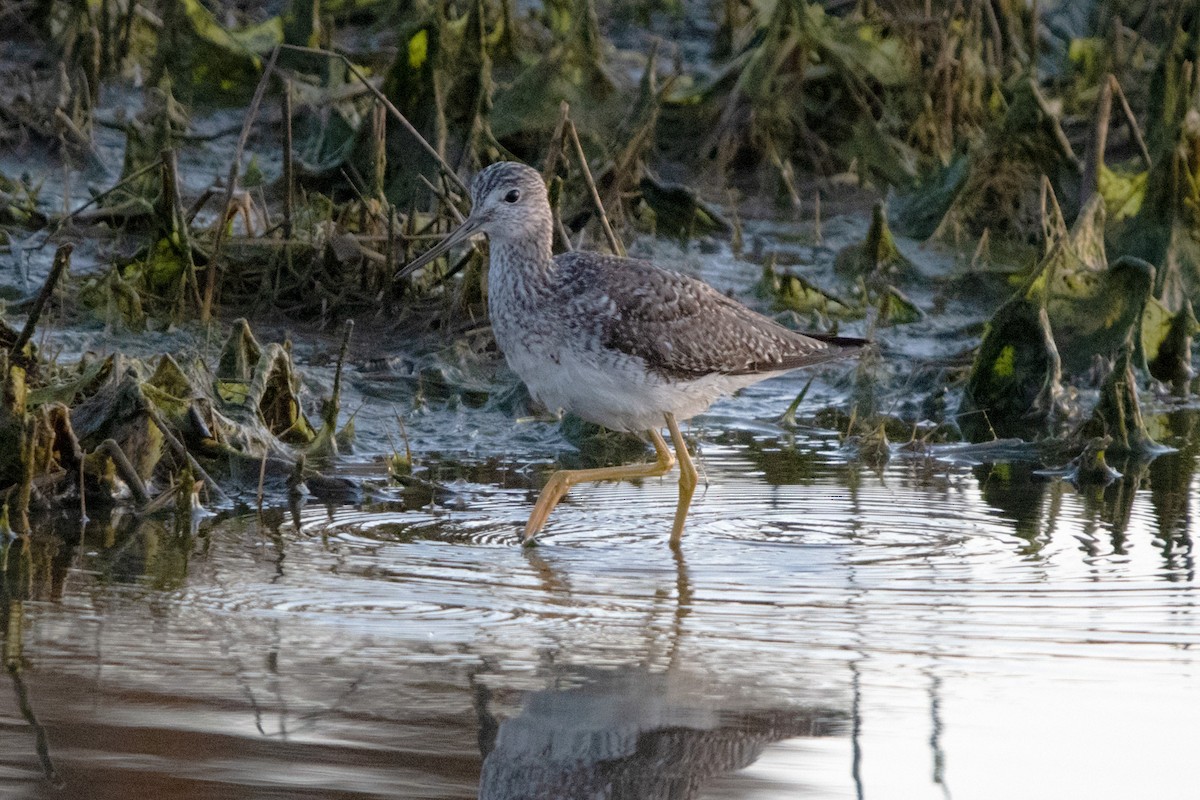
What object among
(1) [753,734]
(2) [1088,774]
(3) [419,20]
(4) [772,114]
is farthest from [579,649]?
(4) [772,114]

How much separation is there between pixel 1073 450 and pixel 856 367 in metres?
1.66

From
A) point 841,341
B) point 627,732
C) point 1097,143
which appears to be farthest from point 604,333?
point 1097,143

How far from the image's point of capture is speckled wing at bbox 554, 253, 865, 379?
6.54m

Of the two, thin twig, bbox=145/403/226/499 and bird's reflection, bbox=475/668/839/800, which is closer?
bird's reflection, bbox=475/668/839/800

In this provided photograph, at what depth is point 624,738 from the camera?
14.0 feet

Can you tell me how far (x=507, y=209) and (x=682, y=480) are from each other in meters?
1.22

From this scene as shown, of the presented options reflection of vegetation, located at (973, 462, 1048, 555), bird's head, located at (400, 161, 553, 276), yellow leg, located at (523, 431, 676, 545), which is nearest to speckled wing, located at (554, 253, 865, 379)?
bird's head, located at (400, 161, 553, 276)

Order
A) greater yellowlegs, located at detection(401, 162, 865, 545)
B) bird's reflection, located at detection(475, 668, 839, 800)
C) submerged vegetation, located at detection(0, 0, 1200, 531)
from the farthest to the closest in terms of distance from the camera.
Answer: submerged vegetation, located at detection(0, 0, 1200, 531) < greater yellowlegs, located at detection(401, 162, 865, 545) < bird's reflection, located at detection(475, 668, 839, 800)

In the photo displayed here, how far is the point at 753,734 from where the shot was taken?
434cm

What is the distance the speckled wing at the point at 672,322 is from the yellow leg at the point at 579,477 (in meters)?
0.43

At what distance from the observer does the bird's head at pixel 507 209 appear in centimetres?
685

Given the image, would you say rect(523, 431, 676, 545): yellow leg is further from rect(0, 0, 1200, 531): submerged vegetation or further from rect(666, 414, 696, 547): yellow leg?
rect(0, 0, 1200, 531): submerged vegetation

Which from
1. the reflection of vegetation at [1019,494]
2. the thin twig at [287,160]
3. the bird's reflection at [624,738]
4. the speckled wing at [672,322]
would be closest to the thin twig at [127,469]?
the speckled wing at [672,322]

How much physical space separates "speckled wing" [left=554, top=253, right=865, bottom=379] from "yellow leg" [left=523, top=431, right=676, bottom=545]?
43 cm
